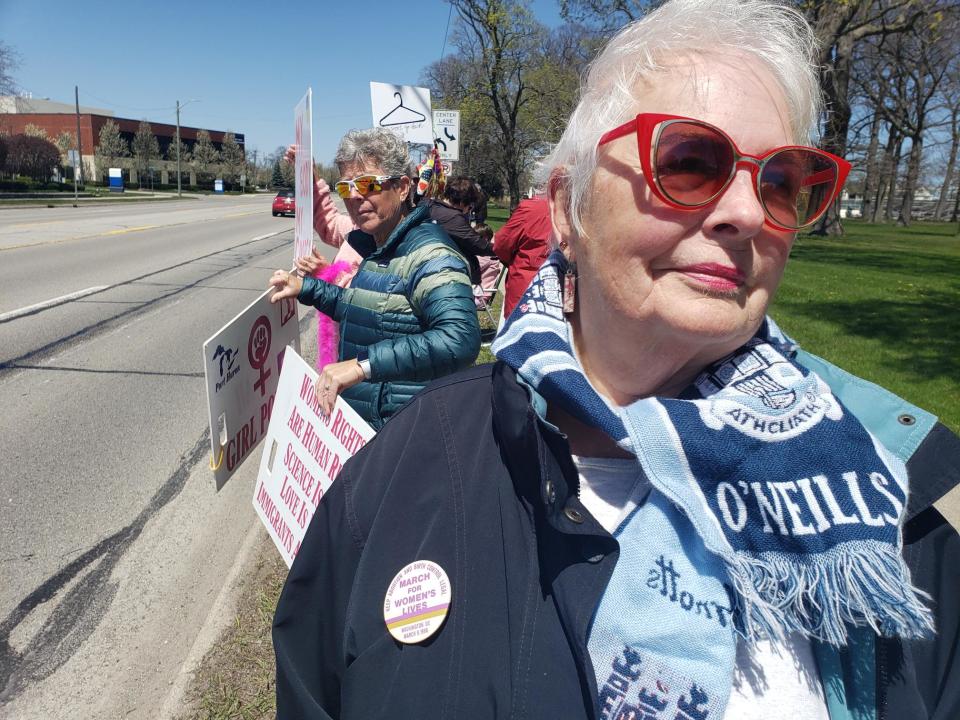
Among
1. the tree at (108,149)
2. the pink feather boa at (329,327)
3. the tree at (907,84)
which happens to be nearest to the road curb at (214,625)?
the pink feather boa at (329,327)

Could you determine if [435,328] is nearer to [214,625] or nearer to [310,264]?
[310,264]

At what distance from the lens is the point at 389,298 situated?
8.95 ft

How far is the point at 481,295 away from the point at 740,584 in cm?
785

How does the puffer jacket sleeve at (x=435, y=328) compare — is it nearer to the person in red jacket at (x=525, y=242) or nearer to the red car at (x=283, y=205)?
the person in red jacket at (x=525, y=242)

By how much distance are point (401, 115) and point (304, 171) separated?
5.57m

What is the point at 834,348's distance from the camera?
27.6ft

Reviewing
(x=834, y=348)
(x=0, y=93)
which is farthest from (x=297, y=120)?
(x=0, y=93)

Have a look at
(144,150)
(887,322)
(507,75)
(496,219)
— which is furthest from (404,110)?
(144,150)

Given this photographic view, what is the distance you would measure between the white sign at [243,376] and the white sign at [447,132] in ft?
30.3

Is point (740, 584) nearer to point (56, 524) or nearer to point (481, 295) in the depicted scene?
point (56, 524)

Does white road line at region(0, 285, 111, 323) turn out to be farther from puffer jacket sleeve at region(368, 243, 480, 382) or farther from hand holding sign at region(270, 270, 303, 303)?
puffer jacket sleeve at region(368, 243, 480, 382)

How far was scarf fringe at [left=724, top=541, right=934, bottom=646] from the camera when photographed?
1.06m

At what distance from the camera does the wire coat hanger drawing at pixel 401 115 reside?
795 cm

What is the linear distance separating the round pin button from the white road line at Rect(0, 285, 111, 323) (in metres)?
9.46
